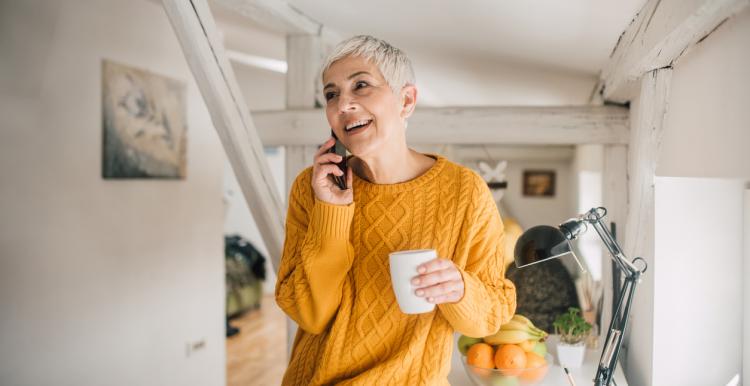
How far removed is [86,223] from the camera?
2.47 metres

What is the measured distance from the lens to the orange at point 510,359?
4.90ft

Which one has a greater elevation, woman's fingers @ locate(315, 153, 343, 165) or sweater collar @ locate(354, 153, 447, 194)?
woman's fingers @ locate(315, 153, 343, 165)

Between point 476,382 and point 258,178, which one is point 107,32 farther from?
point 476,382

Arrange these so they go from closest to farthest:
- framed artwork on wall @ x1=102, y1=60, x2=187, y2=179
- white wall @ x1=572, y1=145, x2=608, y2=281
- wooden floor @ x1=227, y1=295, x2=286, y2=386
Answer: framed artwork on wall @ x1=102, y1=60, x2=187, y2=179, white wall @ x1=572, y1=145, x2=608, y2=281, wooden floor @ x1=227, y1=295, x2=286, y2=386

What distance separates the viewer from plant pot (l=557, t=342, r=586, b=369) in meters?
1.72

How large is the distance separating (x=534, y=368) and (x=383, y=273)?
A: 664mm

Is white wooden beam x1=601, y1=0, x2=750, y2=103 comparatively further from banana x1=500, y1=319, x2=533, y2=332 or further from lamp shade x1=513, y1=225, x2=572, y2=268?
banana x1=500, y1=319, x2=533, y2=332

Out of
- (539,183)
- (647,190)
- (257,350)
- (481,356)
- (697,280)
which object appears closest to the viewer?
(697,280)

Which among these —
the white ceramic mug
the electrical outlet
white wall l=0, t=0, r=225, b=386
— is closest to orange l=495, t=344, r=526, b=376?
the white ceramic mug

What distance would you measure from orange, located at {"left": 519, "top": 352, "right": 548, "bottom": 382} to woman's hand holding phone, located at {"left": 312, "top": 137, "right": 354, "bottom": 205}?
803mm

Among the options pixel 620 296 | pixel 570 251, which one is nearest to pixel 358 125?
pixel 570 251

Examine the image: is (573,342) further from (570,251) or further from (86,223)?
(86,223)

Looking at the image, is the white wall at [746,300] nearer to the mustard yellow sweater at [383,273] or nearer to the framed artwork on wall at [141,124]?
the mustard yellow sweater at [383,273]

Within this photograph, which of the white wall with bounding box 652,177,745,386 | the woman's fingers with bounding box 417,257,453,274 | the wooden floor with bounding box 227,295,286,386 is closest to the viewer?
the woman's fingers with bounding box 417,257,453,274
